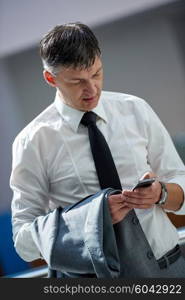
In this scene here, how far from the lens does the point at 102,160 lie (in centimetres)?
129

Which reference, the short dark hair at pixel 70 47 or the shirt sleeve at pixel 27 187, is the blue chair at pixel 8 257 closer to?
the shirt sleeve at pixel 27 187

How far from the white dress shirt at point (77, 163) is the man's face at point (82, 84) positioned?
49 millimetres

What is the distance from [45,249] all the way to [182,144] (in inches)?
55.9

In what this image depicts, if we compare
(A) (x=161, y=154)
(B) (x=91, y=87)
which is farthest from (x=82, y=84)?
(A) (x=161, y=154)

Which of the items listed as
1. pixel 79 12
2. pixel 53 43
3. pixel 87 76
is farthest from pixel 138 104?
pixel 79 12

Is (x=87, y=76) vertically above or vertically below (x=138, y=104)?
above

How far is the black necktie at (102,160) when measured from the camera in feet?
4.17

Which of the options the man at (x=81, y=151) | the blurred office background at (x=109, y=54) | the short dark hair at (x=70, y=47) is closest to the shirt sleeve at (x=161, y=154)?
the man at (x=81, y=151)

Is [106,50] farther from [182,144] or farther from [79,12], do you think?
[182,144]

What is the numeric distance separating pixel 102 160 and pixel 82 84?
0.66ft

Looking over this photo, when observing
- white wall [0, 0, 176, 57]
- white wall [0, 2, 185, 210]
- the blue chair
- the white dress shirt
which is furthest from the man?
white wall [0, 0, 176, 57]

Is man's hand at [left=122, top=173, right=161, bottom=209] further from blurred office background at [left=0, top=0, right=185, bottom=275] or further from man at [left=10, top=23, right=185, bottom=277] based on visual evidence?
blurred office background at [left=0, top=0, right=185, bottom=275]

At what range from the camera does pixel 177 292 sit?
120 cm

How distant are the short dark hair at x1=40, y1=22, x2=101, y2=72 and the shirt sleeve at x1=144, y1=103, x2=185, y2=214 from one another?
246 millimetres
